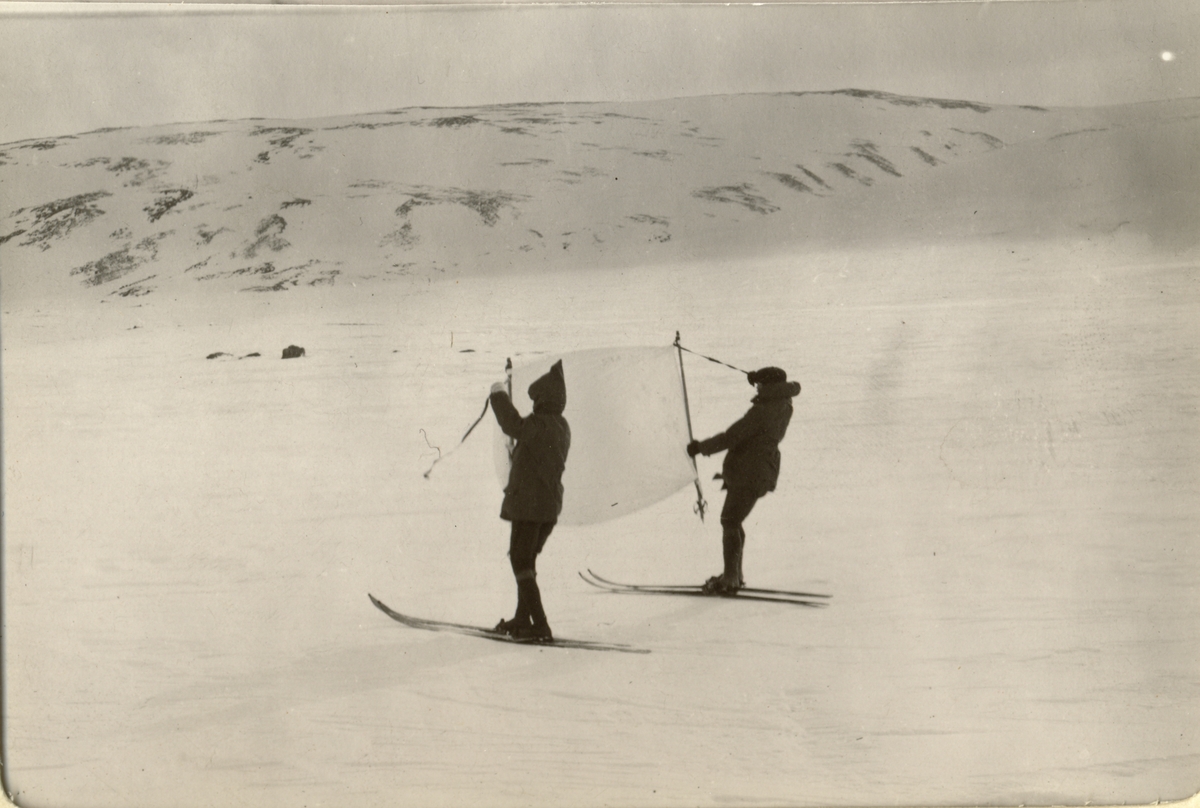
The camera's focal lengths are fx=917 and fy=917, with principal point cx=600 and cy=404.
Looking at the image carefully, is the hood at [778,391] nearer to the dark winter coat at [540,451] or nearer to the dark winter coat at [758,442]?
the dark winter coat at [758,442]

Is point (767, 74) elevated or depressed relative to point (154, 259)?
elevated

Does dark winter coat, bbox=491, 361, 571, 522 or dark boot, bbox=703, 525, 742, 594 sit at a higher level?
dark winter coat, bbox=491, 361, 571, 522

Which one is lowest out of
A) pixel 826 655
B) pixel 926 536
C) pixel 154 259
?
pixel 826 655

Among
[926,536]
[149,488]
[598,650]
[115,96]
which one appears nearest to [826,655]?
[926,536]

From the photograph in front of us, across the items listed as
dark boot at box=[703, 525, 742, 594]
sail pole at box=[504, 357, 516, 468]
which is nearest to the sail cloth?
sail pole at box=[504, 357, 516, 468]

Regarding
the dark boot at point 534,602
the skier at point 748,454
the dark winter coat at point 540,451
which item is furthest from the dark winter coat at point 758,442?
the dark boot at point 534,602

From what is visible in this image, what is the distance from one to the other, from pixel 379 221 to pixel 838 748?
1266mm

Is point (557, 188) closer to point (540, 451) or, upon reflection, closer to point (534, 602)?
point (540, 451)

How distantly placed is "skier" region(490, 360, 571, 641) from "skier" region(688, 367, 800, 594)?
25cm

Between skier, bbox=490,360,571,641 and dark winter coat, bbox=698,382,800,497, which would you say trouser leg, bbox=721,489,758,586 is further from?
skier, bbox=490,360,571,641

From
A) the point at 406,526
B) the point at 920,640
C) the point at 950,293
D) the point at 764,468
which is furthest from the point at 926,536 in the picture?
the point at 406,526

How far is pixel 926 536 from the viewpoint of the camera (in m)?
1.67

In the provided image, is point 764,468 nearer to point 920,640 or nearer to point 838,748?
point 920,640

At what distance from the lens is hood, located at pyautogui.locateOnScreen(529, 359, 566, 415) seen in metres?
1.65
